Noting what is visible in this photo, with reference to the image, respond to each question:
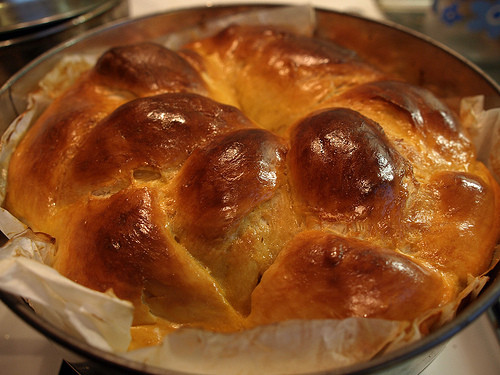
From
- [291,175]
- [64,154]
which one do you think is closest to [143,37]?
[64,154]

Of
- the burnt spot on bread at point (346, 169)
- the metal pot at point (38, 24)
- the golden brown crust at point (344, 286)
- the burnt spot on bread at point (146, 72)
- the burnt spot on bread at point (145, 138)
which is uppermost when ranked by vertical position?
the metal pot at point (38, 24)

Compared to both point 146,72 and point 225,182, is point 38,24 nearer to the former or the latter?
point 146,72

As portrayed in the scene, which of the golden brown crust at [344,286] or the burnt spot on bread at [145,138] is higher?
the burnt spot on bread at [145,138]

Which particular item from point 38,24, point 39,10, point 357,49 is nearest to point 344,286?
point 357,49

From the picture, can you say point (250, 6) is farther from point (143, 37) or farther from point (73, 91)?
point (73, 91)

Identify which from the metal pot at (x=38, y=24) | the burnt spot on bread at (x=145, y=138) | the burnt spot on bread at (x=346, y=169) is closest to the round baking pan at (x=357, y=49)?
the metal pot at (x=38, y=24)

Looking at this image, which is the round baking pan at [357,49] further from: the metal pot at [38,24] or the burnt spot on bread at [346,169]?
the burnt spot on bread at [346,169]
